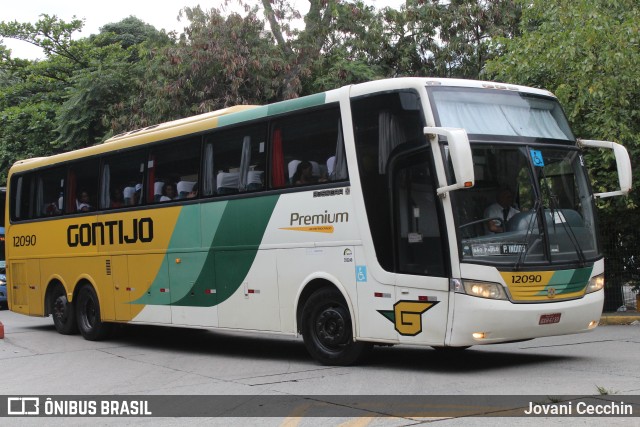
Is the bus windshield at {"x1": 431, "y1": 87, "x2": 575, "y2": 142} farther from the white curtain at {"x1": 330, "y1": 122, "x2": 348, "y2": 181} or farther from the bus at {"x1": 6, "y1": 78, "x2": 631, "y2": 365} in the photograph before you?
the white curtain at {"x1": 330, "y1": 122, "x2": 348, "y2": 181}

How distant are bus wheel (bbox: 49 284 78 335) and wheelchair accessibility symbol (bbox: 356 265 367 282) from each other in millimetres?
8338

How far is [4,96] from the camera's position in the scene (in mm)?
37438

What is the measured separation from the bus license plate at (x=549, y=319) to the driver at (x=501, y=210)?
43.6 inches

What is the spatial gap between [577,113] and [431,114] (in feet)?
26.6

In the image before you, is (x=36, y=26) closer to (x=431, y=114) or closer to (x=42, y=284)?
(x=42, y=284)

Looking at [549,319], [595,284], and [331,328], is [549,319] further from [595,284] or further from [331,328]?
[331,328]

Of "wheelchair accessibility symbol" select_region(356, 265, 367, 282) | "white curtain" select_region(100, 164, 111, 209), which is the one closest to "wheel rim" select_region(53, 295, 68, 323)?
"white curtain" select_region(100, 164, 111, 209)

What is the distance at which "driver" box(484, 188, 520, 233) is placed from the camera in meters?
9.84

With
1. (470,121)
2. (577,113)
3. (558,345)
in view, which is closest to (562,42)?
(577,113)

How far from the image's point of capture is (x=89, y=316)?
1670 cm

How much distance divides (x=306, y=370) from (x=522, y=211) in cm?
338

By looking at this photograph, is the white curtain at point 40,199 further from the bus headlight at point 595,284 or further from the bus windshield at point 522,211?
the bus headlight at point 595,284

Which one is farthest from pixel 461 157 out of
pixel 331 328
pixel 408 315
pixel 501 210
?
pixel 331 328

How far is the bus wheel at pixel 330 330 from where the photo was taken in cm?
1099
